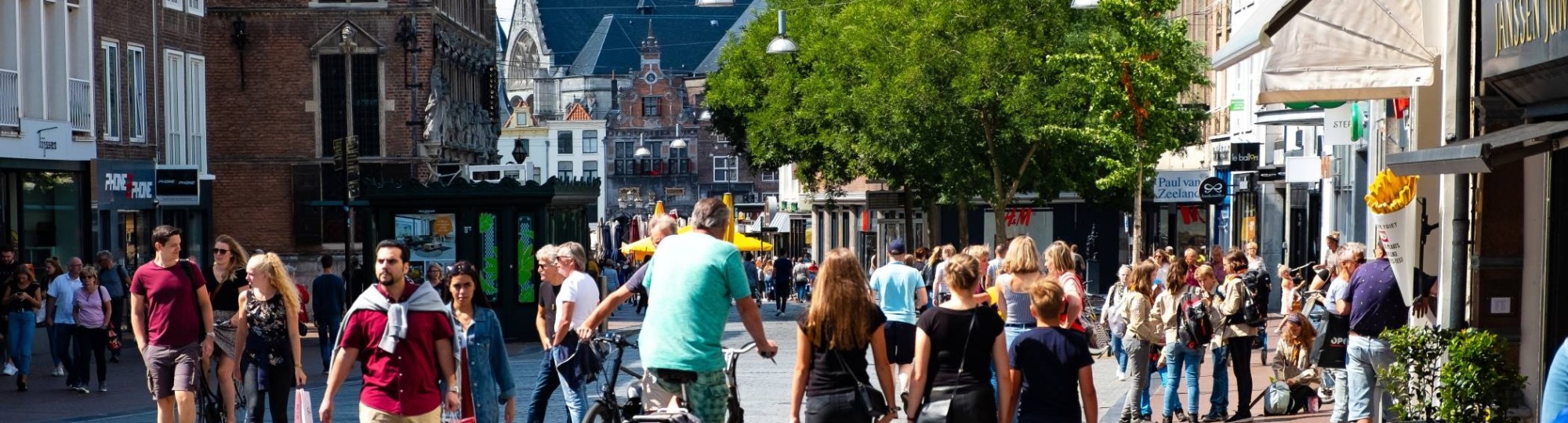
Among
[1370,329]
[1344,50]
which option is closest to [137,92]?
[1370,329]

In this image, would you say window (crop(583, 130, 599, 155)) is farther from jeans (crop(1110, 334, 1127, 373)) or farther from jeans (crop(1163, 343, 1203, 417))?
jeans (crop(1163, 343, 1203, 417))

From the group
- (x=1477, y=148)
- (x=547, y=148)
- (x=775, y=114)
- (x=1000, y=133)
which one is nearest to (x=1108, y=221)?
(x=775, y=114)

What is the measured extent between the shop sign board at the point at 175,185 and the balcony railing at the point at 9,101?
4.63 meters

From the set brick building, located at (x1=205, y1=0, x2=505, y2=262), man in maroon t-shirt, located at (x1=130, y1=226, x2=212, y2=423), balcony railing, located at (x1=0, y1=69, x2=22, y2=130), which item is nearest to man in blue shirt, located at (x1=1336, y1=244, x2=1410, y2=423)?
man in maroon t-shirt, located at (x1=130, y1=226, x2=212, y2=423)

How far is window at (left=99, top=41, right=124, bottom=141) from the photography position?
28.7 meters

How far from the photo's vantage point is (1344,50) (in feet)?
38.8

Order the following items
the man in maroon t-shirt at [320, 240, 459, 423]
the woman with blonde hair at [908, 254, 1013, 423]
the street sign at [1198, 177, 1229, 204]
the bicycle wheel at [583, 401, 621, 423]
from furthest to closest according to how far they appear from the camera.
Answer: the street sign at [1198, 177, 1229, 204] → the bicycle wheel at [583, 401, 621, 423] → the woman with blonde hair at [908, 254, 1013, 423] → the man in maroon t-shirt at [320, 240, 459, 423]

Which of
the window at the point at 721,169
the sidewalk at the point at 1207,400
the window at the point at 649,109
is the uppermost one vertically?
the window at the point at 649,109

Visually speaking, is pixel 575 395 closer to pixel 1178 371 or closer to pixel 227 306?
pixel 227 306

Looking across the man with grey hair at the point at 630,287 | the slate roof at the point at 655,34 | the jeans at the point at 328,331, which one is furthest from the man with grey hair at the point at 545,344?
the slate roof at the point at 655,34

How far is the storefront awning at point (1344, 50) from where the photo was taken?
11.7 metres

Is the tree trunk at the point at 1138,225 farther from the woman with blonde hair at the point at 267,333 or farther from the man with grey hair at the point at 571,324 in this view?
the woman with blonde hair at the point at 267,333

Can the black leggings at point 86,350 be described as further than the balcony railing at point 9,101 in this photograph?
No

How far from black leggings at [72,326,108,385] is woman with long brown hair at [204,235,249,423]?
6.30 meters
